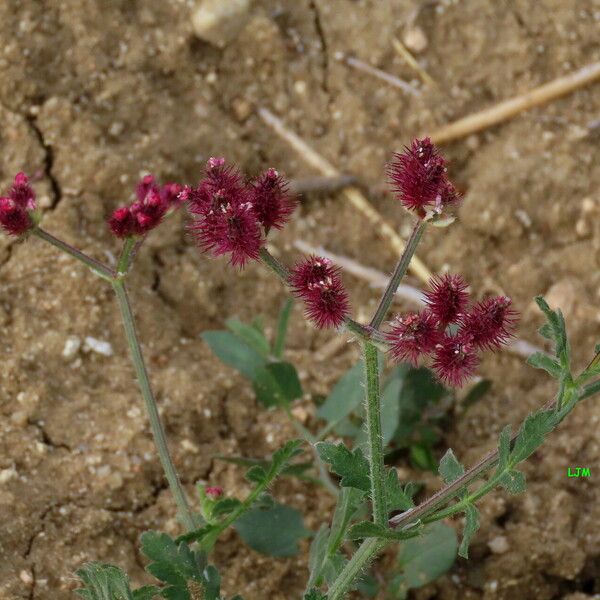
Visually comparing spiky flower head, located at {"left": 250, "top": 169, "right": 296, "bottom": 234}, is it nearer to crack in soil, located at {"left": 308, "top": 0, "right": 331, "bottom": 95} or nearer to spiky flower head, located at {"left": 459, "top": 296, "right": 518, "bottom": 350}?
spiky flower head, located at {"left": 459, "top": 296, "right": 518, "bottom": 350}

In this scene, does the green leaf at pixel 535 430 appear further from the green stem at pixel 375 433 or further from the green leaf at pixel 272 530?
the green leaf at pixel 272 530

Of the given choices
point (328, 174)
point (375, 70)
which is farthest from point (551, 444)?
point (375, 70)

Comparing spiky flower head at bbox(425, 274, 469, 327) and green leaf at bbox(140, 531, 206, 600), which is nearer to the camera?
spiky flower head at bbox(425, 274, 469, 327)

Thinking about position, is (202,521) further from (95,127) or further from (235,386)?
(95,127)

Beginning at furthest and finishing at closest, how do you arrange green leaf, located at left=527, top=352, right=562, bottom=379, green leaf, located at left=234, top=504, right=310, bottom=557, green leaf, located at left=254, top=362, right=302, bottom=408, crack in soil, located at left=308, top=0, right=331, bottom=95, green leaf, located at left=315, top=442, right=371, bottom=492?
crack in soil, located at left=308, top=0, right=331, bottom=95, green leaf, located at left=254, top=362, right=302, bottom=408, green leaf, located at left=234, top=504, right=310, bottom=557, green leaf, located at left=315, top=442, right=371, bottom=492, green leaf, located at left=527, top=352, right=562, bottom=379

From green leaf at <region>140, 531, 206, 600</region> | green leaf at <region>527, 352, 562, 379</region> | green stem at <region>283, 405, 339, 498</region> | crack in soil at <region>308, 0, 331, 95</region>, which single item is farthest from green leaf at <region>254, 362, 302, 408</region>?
crack in soil at <region>308, 0, 331, 95</region>

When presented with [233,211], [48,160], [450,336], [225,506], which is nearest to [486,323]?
[450,336]
